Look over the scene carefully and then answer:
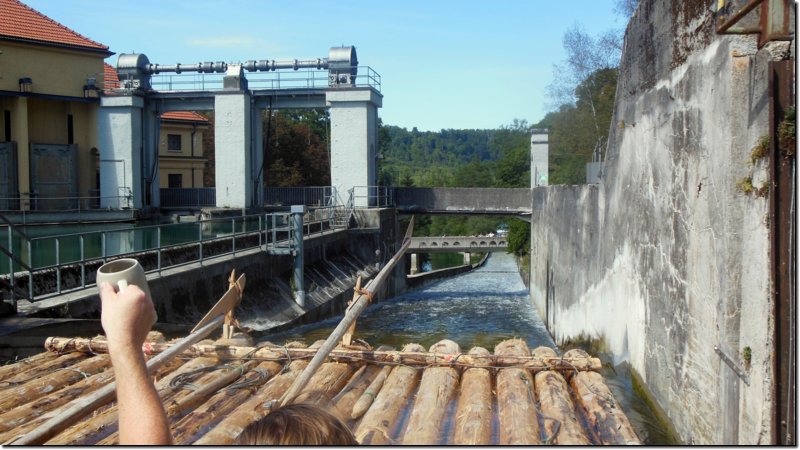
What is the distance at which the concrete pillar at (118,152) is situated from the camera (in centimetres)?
2905

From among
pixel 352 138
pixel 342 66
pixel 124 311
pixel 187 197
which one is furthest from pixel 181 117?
pixel 124 311

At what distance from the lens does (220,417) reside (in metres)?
5.21

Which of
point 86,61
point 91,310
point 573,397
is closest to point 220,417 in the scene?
point 573,397

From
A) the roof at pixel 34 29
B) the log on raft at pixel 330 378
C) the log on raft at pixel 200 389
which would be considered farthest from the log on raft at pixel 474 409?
the roof at pixel 34 29

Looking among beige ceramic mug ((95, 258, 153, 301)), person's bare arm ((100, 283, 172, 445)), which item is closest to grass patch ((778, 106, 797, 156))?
beige ceramic mug ((95, 258, 153, 301))

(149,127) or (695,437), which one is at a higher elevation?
(149,127)

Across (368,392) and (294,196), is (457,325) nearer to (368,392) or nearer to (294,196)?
(294,196)

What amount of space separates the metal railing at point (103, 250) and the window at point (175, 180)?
20.7 m

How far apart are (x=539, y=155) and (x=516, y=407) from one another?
25.3 m

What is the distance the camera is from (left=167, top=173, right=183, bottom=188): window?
4138 cm

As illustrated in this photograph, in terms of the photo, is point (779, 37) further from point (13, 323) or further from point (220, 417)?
point (13, 323)

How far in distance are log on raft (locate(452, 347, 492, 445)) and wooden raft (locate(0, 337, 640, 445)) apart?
1 centimetres

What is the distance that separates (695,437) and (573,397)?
1.02 meters

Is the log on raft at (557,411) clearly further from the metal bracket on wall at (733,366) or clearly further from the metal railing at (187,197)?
the metal railing at (187,197)
